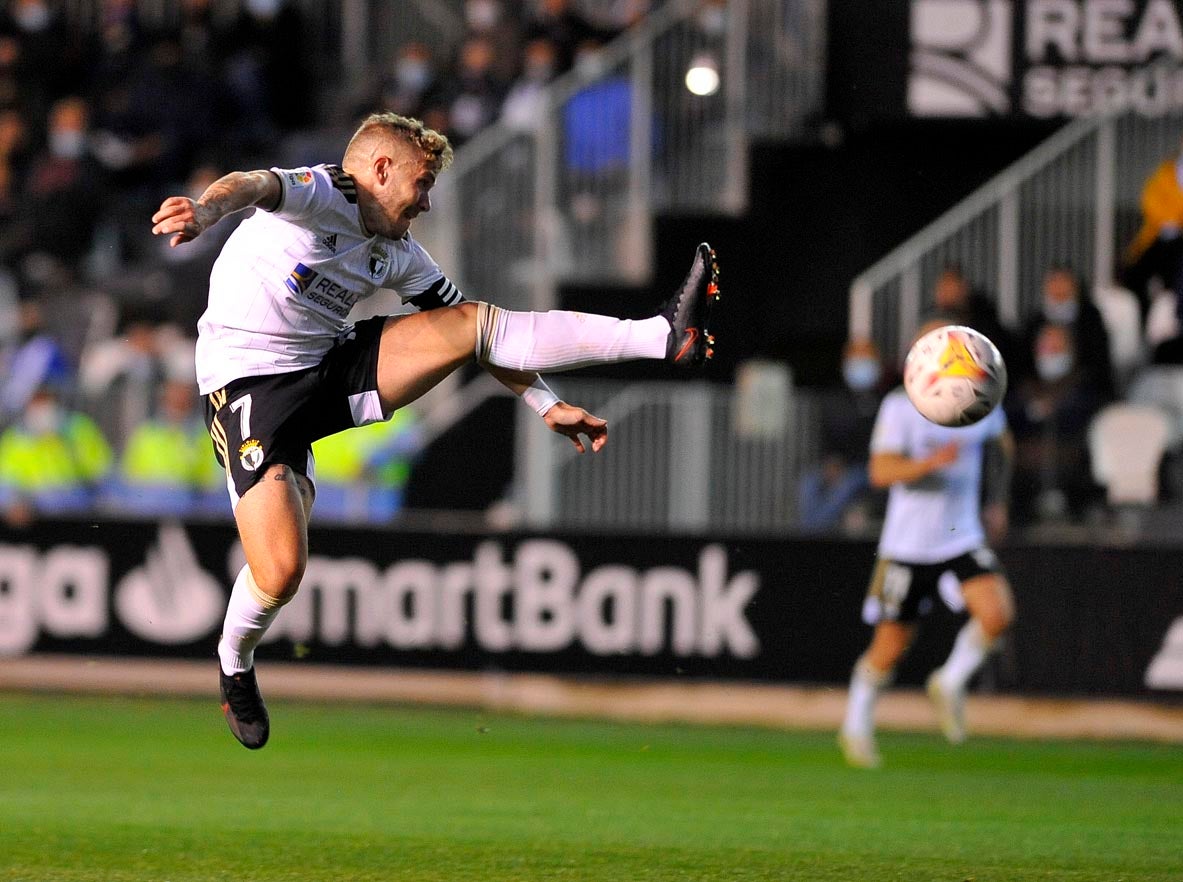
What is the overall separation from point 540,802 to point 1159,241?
7727 mm

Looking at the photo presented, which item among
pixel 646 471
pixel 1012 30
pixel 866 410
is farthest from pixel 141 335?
pixel 1012 30

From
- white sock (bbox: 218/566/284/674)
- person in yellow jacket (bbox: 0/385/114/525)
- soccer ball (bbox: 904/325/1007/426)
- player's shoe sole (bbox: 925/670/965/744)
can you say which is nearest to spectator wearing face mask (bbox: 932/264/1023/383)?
player's shoe sole (bbox: 925/670/965/744)

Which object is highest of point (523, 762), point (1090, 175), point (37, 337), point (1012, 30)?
point (1012, 30)

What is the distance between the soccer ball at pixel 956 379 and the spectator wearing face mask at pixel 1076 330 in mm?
5835

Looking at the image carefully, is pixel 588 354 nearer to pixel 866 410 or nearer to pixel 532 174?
pixel 866 410

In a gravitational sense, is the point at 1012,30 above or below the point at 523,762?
above

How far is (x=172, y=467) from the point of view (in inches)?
593

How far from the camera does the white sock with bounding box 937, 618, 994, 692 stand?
12070 millimetres

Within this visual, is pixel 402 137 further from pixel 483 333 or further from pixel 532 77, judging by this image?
pixel 532 77

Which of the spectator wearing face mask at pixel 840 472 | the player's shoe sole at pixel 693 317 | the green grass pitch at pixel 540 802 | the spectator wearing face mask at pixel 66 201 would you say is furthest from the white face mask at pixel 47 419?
the player's shoe sole at pixel 693 317

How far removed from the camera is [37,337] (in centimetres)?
1728

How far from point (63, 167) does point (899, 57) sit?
26.9 feet

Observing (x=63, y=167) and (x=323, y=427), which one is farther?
(x=63, y=167)

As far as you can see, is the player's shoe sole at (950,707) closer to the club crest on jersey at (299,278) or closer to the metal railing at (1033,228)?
the metal railing at (1033,228)
